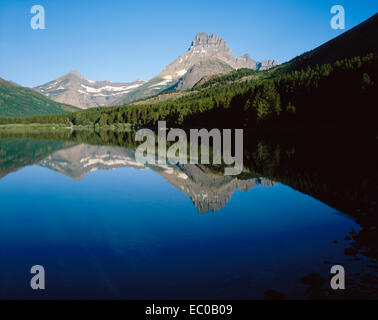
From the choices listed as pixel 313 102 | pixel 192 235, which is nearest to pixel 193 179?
pixel 192 235

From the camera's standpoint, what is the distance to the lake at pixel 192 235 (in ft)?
36.1

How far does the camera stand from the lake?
36.1 feet

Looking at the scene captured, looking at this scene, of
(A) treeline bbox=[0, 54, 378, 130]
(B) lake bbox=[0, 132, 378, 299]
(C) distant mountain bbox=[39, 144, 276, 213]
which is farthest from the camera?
(A) treeline bbox=[0, 54, 378, 130]

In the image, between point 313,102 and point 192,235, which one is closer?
point 192,235

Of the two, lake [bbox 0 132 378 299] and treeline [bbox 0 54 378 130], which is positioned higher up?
treeline [bbox 0 54 378 130]

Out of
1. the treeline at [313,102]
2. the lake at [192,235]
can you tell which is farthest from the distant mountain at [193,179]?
the treeline at [313,102]

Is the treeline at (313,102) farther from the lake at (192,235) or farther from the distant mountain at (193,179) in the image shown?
the distant mountain at (193,179)

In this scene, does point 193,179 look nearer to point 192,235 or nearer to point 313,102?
point 192,235

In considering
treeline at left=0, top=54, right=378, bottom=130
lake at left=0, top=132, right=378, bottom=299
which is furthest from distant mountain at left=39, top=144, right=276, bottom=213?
treeline at left=0, top=54, right=378, bottom=130

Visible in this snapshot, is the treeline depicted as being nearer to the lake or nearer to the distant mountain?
the lake

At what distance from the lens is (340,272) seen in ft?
38.6

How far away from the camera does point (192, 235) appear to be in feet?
52.6

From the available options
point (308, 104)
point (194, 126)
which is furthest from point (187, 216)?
point (194, 126)
